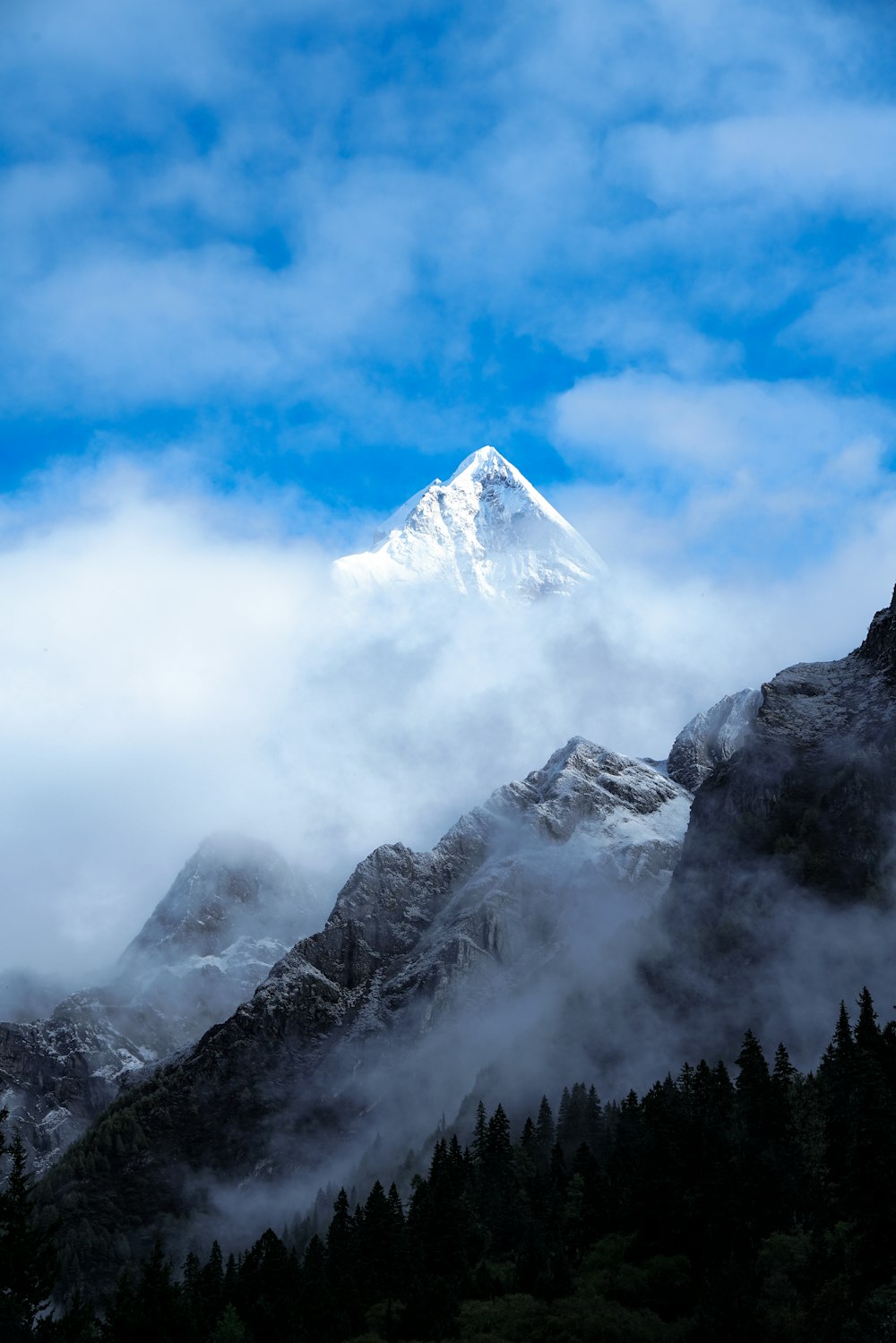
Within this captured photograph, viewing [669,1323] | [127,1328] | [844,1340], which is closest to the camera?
[844,1340]

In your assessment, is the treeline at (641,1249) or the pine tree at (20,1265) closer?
the pine tree at (20,1265)

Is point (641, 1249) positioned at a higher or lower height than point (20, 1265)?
lower

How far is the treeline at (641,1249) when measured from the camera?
298 ft

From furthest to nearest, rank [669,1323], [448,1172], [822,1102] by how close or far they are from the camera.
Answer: [448,1172] < [822,1102] < [669,1323]

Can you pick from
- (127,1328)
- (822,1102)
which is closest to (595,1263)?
(822,1102)

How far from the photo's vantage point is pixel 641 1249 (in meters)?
112

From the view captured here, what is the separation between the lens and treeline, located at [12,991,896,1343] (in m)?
90.8

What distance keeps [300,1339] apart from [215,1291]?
33026mm

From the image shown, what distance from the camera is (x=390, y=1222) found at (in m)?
131

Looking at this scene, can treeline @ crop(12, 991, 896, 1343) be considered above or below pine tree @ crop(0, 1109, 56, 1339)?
below

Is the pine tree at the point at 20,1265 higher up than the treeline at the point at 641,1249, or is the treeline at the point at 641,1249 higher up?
the pine tree at the point at 20,1265

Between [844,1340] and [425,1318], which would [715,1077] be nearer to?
[425,1318]

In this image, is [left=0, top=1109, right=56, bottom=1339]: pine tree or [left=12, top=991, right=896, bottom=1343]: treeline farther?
[left=12, top=991, right=896, bottom=1343]: treeline

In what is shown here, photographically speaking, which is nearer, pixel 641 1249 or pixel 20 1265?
pixel 20 1265
